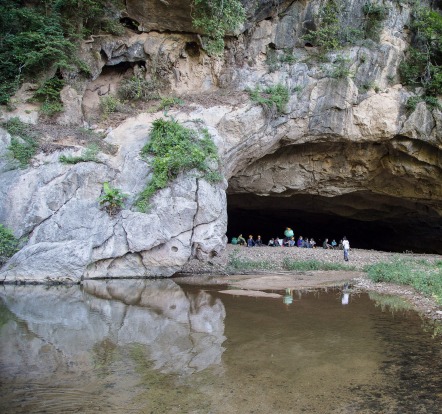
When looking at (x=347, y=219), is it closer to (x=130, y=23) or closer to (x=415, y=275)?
(x=415, y=275)

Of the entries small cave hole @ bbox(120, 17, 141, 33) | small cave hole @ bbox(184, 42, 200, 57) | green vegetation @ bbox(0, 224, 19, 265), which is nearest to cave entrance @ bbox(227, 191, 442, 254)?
small cave hole @ bbox(184, 42, 200, 57)

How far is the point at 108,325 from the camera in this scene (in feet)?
23.8

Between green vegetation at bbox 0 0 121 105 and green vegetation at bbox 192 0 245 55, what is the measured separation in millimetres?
3165

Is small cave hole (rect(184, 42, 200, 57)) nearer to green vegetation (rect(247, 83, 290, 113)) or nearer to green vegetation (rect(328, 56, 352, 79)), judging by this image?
green vegetation (rect(247, 83, 290, 113))

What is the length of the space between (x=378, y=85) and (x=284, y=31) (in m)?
4.39

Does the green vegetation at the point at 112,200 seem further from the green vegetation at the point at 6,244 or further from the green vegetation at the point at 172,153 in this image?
the green vegetation at the point at 6,244

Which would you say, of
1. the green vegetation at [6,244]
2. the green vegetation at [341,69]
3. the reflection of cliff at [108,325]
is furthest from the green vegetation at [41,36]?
the green vegetation at [341,69]

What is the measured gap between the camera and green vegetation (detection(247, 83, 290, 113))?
1644cm

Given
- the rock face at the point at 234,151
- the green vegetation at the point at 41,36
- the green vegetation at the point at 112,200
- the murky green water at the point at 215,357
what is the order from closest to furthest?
the murky green water at the point at 215,357, the rock face at the point at 234,151, the green vegetation at the point at 112,200, the green vegetation at the point at 41,36

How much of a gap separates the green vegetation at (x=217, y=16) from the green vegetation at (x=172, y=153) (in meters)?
3.99

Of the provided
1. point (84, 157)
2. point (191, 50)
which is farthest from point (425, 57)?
point (84, 157)

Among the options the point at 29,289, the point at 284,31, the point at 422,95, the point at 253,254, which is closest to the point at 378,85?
the point at 422,95

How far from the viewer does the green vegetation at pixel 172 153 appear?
1302 cm

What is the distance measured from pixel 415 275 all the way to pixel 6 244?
11073mm
